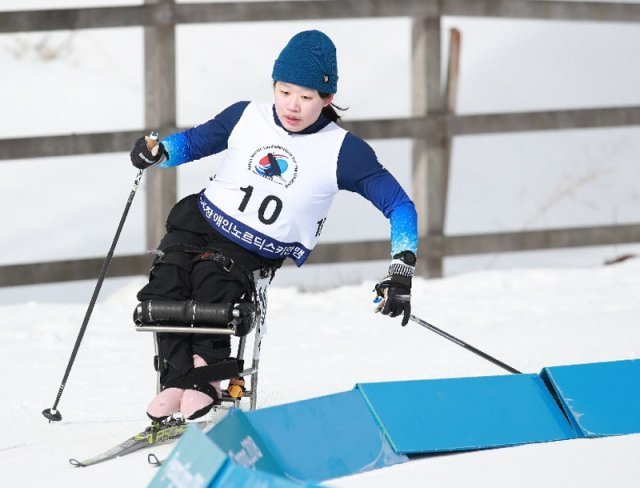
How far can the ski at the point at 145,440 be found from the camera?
3467mm

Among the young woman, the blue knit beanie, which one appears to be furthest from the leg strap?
the blue knit beanie

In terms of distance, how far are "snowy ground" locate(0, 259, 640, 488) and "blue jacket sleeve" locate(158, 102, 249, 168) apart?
0.75 meters

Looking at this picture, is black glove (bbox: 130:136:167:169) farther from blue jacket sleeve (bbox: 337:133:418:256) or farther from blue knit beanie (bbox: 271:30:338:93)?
blue jacket sleeve (bbox: 337:133:418:256)

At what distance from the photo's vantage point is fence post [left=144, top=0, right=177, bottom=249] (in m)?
6.14

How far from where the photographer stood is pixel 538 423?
3.53 meters

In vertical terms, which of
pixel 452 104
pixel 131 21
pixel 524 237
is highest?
pixel 131 21

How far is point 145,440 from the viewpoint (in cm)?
358

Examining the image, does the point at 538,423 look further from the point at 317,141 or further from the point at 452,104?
the point at 452,104

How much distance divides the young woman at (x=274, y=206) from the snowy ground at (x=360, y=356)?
1.34ft

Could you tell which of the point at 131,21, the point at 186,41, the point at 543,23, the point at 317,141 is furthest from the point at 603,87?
the point at 317,141

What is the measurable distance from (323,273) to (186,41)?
4.97 metres

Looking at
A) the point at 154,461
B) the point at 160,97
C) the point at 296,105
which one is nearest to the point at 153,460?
the point at 154,461

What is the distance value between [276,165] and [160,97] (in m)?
2.63

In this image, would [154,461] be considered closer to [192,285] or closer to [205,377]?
[205,377]
